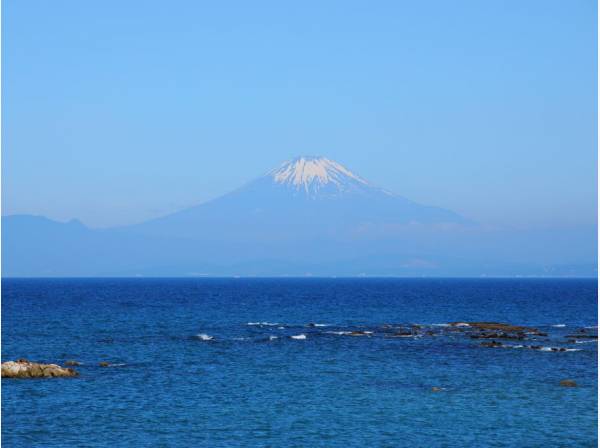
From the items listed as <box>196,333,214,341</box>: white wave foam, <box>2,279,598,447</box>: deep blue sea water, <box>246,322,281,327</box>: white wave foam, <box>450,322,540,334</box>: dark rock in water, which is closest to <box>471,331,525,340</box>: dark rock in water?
<box>2,279,598,447</box>: deep blue sea water

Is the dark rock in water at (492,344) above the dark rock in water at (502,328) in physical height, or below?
below

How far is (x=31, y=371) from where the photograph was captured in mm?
59281

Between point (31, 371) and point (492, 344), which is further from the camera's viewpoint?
point (492, 344)

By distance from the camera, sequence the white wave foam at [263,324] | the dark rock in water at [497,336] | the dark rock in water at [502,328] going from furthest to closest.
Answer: the white wave foam at [263,324] → the dark rock in water at [502,328] → the dark rock in water at [497,336]

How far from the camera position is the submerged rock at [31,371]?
193ft

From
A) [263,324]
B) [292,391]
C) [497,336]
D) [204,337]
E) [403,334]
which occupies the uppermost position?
[497,336]

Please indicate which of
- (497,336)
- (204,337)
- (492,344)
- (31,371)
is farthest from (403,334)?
(31,371)

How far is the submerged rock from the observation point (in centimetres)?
5878

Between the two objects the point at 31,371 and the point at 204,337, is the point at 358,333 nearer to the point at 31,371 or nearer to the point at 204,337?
the point at 204,337

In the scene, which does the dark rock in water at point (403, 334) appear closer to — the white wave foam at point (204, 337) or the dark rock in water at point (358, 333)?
the dark rock in water at point (358, 333)

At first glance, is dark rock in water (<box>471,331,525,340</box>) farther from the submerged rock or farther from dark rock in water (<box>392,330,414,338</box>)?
the submerged rock

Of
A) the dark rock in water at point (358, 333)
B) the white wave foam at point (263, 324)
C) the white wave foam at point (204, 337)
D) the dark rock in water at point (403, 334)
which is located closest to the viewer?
the white wave foam at point (204, 337)

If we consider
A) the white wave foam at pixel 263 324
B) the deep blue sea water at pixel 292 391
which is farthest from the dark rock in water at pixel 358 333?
the white wave foam at pixel 263 324

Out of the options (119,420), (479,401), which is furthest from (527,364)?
(119,420)
